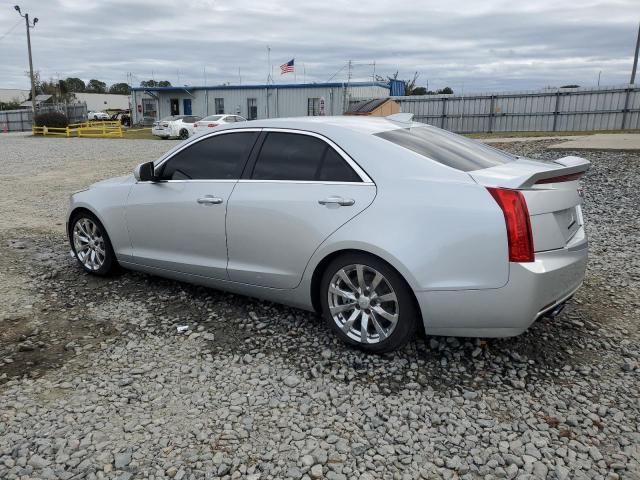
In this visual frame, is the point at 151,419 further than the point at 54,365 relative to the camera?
No

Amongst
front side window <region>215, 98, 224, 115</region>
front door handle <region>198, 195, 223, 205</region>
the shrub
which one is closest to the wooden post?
front side window <region>215, 98, 224, 115</region>

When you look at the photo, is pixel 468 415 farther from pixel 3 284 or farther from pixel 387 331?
pixel 3 284

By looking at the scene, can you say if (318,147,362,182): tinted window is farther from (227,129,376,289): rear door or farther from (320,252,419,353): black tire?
(320,252,419,353): black tire

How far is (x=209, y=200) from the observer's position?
14.0 ft

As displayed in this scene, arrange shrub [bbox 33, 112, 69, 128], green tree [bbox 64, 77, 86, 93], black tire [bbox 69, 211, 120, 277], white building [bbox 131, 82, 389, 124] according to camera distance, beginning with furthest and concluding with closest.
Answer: green tree [bbox 64, 77, 86, 93]
white building [bbox 131, 82, 389, 124]
shrub [bbox 33, 112, 69, 128]
black tire [bbox 69, 211, 120, 277]

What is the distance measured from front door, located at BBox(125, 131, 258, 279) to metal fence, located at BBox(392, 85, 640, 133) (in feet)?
88.3

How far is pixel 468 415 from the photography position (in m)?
3.06

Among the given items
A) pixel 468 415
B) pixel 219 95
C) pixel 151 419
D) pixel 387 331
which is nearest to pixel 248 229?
pixel 387 331

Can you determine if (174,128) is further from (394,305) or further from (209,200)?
(394,305)

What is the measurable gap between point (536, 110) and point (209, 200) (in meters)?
27.8

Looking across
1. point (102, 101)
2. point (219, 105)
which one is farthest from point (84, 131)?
point (102, 101)

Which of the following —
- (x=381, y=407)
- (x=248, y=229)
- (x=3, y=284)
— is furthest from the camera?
(x=3, y=284)

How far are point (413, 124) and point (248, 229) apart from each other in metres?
1.62

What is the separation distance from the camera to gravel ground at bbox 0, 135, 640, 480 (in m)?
Answer: 2.70
